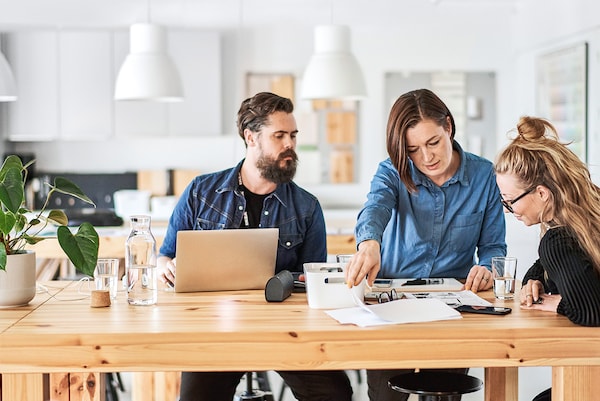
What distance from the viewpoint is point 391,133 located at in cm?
305

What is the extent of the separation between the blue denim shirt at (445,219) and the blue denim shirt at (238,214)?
13.8 inches

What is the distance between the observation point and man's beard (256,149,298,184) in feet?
10.8

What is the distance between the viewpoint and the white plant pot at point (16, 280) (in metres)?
2.59

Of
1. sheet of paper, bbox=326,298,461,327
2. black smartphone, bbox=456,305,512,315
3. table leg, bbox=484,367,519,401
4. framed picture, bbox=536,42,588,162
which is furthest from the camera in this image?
framed picture, bbox=536,42,588,162

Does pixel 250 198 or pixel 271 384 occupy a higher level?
pixel 250 198

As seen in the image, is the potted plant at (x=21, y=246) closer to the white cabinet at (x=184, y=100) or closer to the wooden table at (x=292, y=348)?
the wooden table at (x=292, y=348)

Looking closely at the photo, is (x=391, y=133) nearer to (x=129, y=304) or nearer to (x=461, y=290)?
(x=461, y=290)

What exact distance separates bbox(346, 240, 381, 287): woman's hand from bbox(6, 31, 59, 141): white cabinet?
5.66 m

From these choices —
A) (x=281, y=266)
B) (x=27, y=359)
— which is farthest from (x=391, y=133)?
(x=27, y=359)

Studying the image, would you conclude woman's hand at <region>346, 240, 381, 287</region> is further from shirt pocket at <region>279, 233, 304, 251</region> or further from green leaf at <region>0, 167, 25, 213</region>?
green leaf at <region>0, 167, 25, 213</region>

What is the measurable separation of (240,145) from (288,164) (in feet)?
15.7

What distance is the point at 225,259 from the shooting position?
110 inches

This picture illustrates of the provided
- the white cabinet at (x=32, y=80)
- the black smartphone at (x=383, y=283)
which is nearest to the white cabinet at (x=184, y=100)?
the white cabinet at (x=32, y=80)

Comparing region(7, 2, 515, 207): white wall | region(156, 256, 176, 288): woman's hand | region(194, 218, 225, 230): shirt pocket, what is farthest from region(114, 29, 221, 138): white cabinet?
region(156, 256, 176, 288): woman's hand
